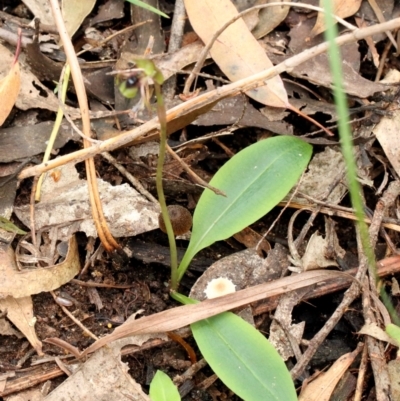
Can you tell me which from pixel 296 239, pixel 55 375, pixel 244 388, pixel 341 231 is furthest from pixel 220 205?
pixel 55 375

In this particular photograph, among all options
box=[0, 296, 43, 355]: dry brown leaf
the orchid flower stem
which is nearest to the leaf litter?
box=[0, 296, 43, 355]: dry brown leaf

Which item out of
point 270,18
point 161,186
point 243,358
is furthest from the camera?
point 270,18

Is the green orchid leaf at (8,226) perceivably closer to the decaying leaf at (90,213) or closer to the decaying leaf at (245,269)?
the decaying leaf at (90,213)

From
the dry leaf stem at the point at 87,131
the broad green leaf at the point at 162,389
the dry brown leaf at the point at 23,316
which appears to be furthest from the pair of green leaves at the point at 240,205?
the dry brown leaf at the point at 23,316

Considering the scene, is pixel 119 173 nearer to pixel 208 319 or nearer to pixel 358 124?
pixel 208 319

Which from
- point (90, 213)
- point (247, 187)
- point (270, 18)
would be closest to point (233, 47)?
point (270, 18)

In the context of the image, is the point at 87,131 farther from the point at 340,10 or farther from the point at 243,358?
the point at 340,10

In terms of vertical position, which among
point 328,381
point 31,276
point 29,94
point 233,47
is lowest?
point 328,381
